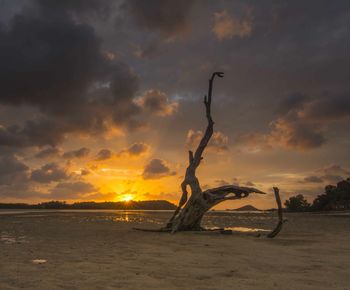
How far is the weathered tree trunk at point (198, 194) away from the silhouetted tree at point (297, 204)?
81.4 meters

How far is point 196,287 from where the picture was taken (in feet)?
24.6

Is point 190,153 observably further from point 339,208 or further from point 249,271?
point 339,208

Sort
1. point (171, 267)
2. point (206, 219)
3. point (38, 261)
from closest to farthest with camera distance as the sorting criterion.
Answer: point (171, 267) → point (38, 261) → point (206, 219)

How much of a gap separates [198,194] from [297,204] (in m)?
87.2

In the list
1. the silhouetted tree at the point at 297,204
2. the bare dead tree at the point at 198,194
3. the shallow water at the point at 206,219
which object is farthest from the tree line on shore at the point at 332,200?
the bare dead tree at the point at 198,194

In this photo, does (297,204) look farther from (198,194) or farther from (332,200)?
(198,194)

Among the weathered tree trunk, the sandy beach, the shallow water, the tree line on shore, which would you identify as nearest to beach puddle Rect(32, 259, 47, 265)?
the sandy beach

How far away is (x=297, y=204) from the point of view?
10269 centimetres

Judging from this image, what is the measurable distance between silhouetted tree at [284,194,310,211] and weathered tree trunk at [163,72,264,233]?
81388 mm

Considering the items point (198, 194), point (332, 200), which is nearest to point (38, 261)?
point (198, 194)

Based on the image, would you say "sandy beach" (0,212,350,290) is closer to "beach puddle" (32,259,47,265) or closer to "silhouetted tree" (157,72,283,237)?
"beach puddle" (32,259,47,265)

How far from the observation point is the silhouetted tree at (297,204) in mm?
99588

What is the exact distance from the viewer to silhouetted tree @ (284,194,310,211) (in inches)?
3921

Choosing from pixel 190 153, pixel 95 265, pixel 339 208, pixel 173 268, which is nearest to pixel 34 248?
pixel 95 265
